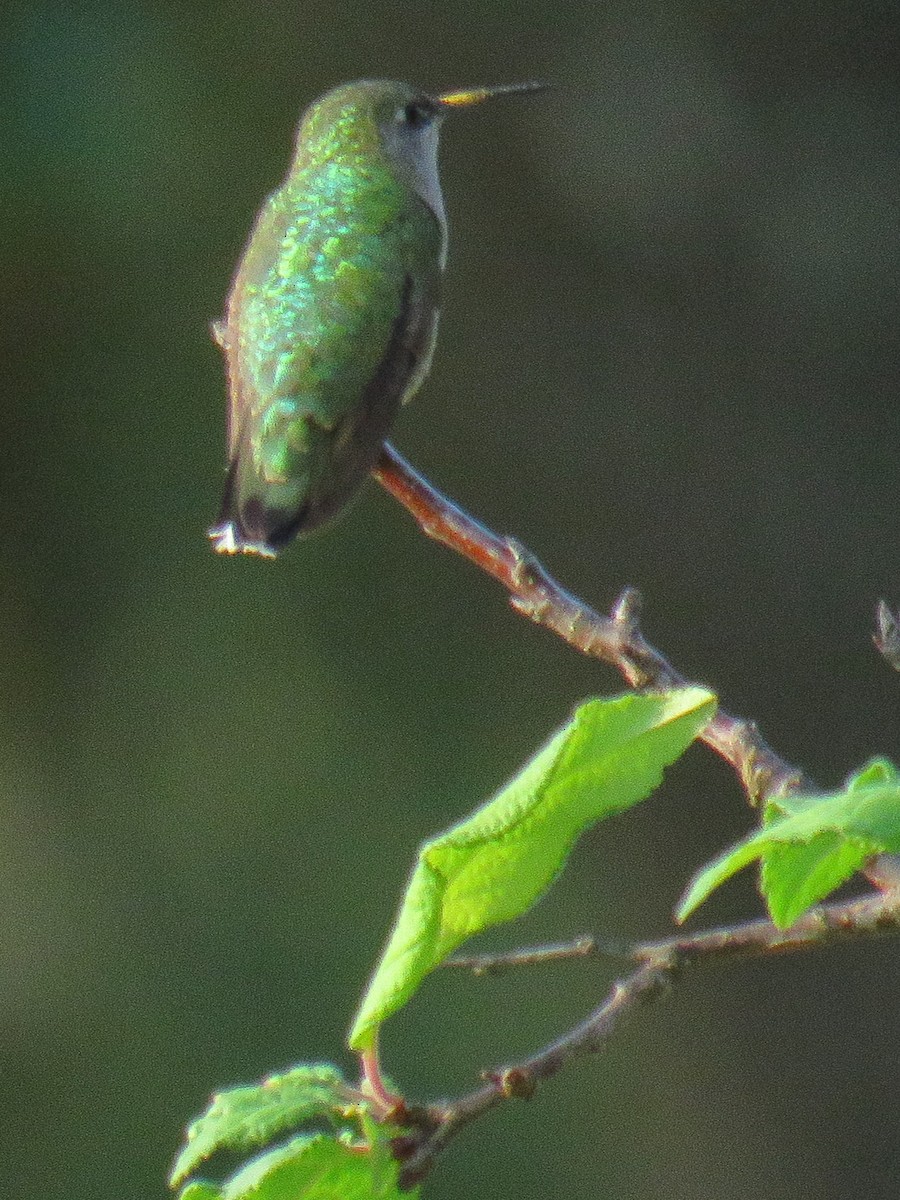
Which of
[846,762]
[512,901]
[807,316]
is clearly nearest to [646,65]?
[807,316]

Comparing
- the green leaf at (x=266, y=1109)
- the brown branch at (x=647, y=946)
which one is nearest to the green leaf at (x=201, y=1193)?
the green leaf at (x=266, y=1109)

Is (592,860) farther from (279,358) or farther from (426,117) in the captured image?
(279,358)

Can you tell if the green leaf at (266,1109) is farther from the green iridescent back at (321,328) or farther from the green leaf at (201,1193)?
the green iridescent back at (321,328)

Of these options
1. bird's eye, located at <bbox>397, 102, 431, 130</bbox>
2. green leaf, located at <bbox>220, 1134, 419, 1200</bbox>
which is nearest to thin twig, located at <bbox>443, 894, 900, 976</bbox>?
green leaf, located at <bbox>220, 1134, 419, 1200</bbox>

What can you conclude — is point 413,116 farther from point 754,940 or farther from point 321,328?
point 754,940

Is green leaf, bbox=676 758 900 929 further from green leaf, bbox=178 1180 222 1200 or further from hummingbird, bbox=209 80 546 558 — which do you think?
hummingbird, bbox=209 80 546 558
